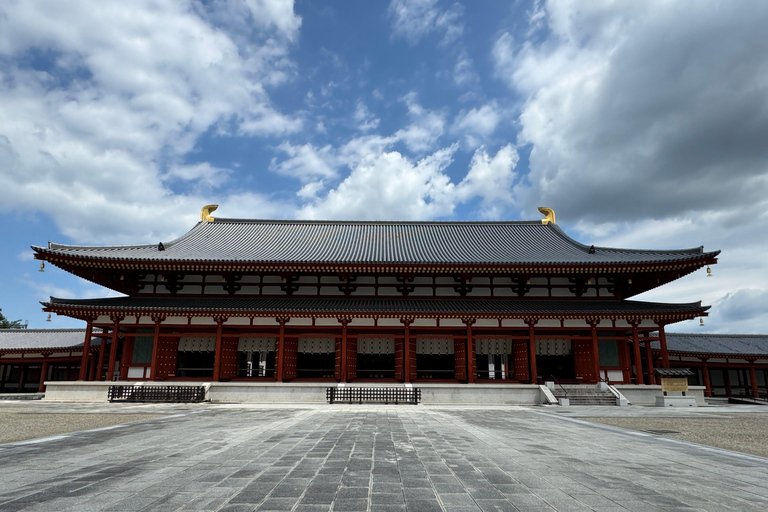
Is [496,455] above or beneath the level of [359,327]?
beneath

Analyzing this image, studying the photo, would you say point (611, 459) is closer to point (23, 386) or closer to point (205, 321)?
point (205, 321)

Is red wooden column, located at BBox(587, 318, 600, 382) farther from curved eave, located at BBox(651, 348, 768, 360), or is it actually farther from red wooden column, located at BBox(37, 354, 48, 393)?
red wooden column, located at BBox(37, 354, 48, 393)

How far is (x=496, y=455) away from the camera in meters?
7.33

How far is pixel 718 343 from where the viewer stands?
3094 cm

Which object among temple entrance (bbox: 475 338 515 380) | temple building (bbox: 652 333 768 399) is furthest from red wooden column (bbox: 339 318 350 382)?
temple building (bbox: 652 333 768 399)

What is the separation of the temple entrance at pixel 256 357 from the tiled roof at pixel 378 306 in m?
2.30

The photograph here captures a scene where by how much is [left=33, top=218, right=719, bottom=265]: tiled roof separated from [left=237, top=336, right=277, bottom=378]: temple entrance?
15.3ft

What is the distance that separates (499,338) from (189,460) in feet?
60.3

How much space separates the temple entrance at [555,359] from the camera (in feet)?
77.2

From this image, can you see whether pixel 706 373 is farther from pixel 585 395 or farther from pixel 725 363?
pixel 585 395

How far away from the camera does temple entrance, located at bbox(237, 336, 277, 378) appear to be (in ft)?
76.1

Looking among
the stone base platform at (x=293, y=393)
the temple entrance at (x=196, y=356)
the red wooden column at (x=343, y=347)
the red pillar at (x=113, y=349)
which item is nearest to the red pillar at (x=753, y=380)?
the stone base platform at (x=293, y=393)

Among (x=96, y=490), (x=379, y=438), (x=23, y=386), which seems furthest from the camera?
(x=23, y=386)

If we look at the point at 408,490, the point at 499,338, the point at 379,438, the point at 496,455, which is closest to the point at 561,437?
the point at 496,455
